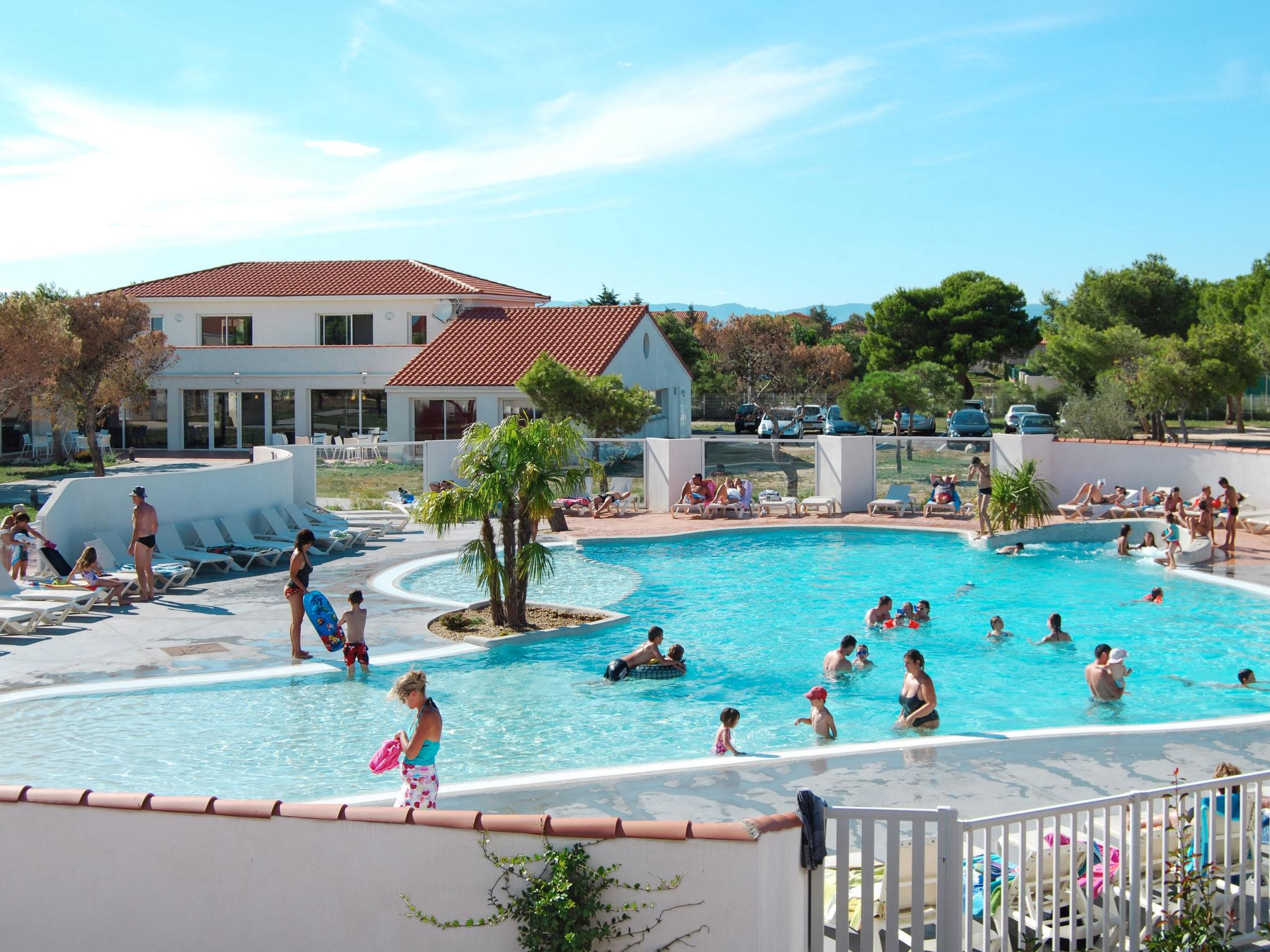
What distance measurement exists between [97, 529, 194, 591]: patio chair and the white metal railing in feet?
43.4

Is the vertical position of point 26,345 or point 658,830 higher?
point 26,345

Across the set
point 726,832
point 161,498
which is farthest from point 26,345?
point 726,832

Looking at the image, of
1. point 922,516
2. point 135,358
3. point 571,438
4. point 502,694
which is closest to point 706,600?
point 571,438

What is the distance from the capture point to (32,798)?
6066 mm

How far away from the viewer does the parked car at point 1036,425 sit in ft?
146

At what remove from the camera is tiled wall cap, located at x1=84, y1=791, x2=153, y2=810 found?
5.95 m

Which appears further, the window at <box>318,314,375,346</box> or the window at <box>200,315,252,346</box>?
the window at <box>200,315,252,346</box>

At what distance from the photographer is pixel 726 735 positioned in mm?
10305

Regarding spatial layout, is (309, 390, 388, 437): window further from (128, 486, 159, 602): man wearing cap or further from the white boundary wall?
the white boundary wall

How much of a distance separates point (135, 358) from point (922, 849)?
3736cm

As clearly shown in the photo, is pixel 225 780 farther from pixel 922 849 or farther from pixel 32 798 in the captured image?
pixel 922 849

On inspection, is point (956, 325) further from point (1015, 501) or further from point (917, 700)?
point (917, 700)

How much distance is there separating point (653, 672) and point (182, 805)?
8023mm

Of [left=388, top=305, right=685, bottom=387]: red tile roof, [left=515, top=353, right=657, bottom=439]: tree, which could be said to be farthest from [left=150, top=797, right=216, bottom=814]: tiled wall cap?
[left=388, top=305, right=685, bottom=387]: red tile roof
